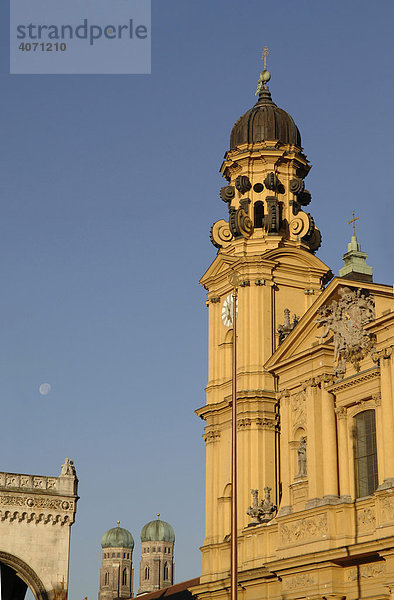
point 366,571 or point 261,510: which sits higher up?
point 261,510

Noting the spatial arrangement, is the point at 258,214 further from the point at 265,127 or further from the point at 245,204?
the point at 265,127

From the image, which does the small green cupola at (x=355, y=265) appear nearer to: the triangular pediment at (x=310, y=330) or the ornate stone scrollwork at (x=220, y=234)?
the triangular pediment at (x=310, y=330)

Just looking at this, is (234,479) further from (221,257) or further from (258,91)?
(258,91)

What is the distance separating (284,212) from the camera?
154 ft

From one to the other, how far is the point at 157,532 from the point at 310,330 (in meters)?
143

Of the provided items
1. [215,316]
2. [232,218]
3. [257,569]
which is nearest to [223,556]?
[257,569]

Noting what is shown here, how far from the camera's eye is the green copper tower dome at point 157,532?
176 meters

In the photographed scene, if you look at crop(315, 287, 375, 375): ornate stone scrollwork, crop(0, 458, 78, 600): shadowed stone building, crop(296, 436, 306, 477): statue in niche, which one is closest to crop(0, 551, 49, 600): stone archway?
crop(0, 458, 78, 600): shadowed stone building

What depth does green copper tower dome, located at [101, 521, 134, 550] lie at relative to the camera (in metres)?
181

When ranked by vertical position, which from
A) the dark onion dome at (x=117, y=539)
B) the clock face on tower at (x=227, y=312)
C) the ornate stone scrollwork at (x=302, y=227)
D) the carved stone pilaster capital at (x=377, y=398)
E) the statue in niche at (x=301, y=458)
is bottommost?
the statue in niche at (x=301, y=458)

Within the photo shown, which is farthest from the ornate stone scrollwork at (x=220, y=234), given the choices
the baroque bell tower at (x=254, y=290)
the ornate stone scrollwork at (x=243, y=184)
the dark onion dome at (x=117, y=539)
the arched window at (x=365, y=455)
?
the dark onion dome at (x=117, y=539)

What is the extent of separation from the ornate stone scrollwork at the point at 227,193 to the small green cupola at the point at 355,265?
31.3ft

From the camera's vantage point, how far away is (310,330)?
38906mm

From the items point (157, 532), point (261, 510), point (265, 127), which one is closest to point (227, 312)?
point (265, 127)
